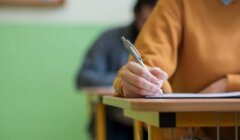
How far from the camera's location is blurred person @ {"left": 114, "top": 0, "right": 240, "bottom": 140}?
154 centimetres

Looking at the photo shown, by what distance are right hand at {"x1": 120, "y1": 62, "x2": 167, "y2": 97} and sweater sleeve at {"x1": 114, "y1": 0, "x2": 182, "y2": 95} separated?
0.29 meters

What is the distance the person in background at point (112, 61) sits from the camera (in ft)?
10.7

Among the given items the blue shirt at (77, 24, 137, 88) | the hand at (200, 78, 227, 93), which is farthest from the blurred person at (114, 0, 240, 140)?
the blue shirt at (77, 24, 137, 88)

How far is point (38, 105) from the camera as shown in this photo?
394cm

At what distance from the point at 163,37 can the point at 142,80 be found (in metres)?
0.44

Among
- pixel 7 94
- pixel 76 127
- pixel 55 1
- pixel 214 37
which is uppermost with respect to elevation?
pixel 55 1

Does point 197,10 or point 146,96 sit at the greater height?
point 197,10

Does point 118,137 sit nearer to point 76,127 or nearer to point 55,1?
point 76,127

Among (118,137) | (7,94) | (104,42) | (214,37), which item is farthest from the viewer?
(7,94)

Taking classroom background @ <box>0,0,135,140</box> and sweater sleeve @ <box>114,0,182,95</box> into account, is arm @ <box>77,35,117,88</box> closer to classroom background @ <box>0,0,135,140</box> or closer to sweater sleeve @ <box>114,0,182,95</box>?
classroom background @ <box>0,0,135,140</box>

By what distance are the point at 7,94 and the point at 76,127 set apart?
1.95 ft

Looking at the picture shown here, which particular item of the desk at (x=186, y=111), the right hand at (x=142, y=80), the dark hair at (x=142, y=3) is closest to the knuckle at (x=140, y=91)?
the right hand at (x=142, y=80)

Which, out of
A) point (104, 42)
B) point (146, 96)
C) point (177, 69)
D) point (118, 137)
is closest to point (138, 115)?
point (146, 96)

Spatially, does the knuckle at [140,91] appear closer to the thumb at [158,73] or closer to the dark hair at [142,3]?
the thumb at [158,73]
